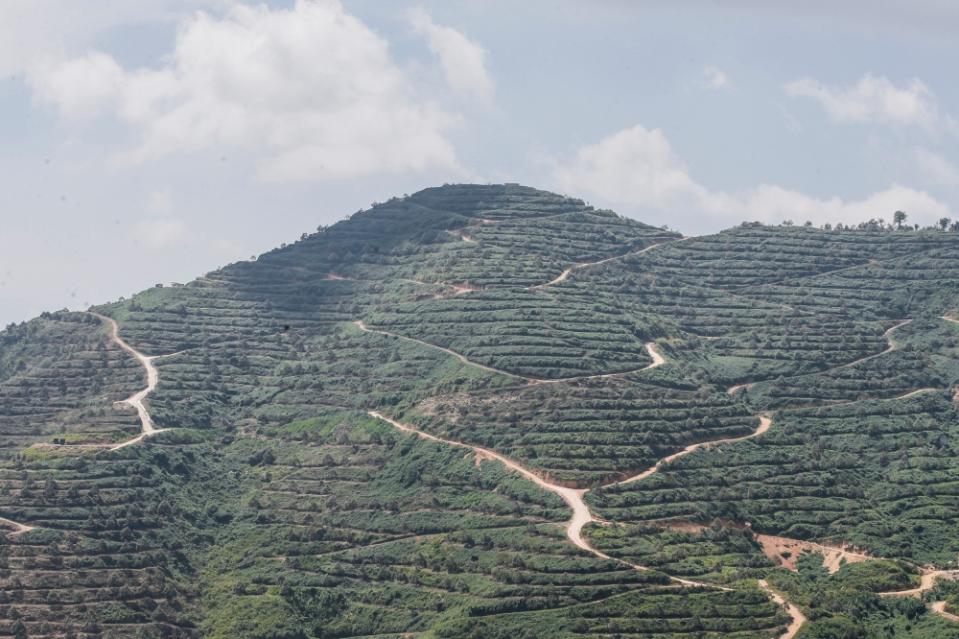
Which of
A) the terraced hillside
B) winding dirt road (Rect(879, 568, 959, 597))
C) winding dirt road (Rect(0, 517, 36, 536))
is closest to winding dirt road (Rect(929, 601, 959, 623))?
the terraced hillside

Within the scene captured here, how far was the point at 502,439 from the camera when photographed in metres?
109

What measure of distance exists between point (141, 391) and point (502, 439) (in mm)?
38831

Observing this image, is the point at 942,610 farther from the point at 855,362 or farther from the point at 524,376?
the point at 855,362

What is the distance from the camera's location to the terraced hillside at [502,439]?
91438 millimetres

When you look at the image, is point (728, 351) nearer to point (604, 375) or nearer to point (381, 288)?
point (604, 375)

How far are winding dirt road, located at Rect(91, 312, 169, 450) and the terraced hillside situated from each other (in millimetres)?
371

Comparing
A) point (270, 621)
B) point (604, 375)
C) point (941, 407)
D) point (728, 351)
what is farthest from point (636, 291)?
point (270, 621)

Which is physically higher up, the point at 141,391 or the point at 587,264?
the point at 587,264

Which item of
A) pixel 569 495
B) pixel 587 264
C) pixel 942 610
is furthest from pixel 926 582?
pixel 587 264

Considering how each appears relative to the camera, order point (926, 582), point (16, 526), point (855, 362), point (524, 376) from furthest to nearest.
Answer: point (855, 362)
point (524, 376)
point (16, 526)
point (926, 582)

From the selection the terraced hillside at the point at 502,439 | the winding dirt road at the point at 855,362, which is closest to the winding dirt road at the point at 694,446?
the terraced hillside at the point at 502,439

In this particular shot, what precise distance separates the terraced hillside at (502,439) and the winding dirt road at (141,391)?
1.22 ft

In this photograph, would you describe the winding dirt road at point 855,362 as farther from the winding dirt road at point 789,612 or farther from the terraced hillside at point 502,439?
the winding dirt road at point 789,612

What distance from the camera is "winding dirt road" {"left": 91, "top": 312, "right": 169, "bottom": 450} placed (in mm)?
119125
